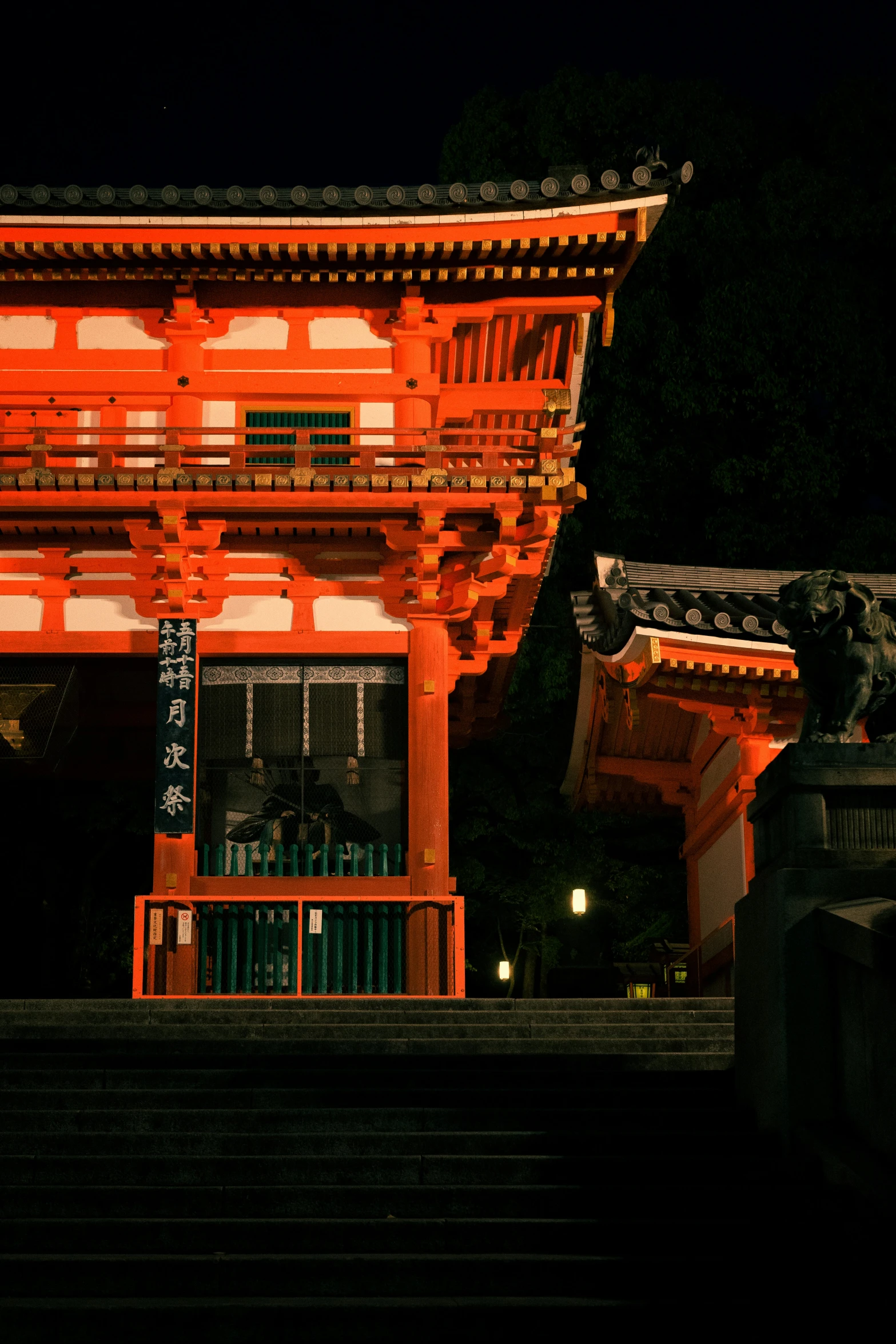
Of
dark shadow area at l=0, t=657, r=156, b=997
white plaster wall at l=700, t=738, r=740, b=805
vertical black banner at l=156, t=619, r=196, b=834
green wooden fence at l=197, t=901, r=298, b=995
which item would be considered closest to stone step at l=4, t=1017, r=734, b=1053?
green wooden fence at l=197, t=901, r=298, b=995

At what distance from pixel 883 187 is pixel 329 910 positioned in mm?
19669

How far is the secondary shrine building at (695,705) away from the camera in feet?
46.1

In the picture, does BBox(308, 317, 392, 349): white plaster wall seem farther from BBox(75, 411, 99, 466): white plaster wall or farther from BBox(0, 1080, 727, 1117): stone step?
BBox(0, 1080, 727, 1117): stone step

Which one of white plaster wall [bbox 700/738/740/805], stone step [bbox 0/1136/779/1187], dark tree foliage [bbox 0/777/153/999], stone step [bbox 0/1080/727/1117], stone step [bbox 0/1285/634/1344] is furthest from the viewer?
dark tree foliage [bbox 0/777/153/999]

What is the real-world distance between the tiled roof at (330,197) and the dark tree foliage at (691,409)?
30.7 feet

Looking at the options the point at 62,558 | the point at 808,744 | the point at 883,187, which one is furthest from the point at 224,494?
the point at 883,187

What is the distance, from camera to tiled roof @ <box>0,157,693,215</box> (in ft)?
44.8

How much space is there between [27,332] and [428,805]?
6.77 m

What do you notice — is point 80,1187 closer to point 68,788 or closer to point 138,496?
point 138,496

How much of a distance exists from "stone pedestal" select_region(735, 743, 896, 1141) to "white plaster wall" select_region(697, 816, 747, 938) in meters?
7.63

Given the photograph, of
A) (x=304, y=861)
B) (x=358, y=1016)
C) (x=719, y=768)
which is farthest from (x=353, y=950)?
(x=719, y=768)

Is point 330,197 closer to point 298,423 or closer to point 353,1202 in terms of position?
point 298,423

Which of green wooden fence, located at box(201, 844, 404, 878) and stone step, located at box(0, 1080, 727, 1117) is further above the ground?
green wooden fence, located at box(201, 844, 404, 878)

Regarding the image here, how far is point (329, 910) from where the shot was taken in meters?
12.8
